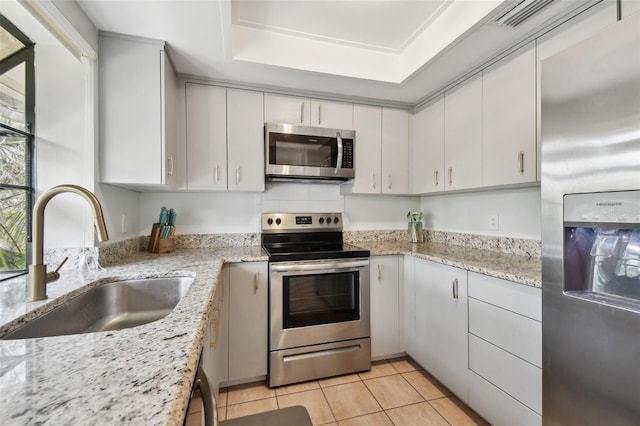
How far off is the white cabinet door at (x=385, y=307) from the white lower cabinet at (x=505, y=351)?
2.04 ft

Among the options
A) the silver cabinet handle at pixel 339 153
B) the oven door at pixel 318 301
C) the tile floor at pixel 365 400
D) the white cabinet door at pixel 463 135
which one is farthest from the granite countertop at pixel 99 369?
the white cabinet door at pixel 463 135

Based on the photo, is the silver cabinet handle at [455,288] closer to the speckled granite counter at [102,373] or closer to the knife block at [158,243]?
the speckled granite counter at [102,373]

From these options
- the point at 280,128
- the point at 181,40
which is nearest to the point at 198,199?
the point at 280,128

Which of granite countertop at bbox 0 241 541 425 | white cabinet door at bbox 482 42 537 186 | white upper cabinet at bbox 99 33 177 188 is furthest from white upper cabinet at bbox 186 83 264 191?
white cabinet door at bbox 482 42 537 186

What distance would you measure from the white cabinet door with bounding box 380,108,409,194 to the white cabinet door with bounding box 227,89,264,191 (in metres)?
1.08

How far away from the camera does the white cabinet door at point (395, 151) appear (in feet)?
8.11

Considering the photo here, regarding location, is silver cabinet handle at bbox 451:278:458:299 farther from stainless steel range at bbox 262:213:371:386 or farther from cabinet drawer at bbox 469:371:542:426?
stainless steel range at bbox 262:213:371:386

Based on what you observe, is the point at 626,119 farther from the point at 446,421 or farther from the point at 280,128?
the point at 280,128

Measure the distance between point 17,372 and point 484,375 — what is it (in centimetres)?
187

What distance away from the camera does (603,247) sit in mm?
958

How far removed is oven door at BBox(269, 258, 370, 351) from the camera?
1865 millimetres

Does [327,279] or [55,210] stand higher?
[55,210]

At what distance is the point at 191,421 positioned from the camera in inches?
23.9

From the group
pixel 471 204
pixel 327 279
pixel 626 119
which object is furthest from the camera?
pixel 471 204
